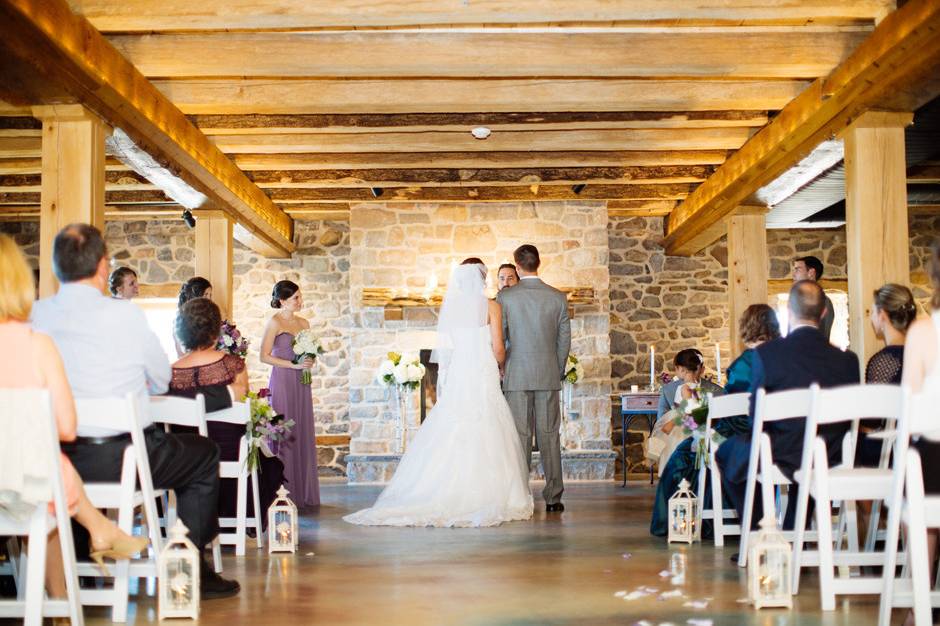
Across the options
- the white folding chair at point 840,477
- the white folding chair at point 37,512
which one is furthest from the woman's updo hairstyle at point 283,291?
the white folding chair at point 840,477

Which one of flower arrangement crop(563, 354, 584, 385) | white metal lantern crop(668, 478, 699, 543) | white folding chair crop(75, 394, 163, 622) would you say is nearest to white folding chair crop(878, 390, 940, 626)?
white metal lantern crop(668, 478, 699, 543)

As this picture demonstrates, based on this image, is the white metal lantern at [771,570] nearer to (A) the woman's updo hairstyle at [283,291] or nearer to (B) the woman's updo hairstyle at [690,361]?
(B) the woman's updo hairstyle at [690,361]

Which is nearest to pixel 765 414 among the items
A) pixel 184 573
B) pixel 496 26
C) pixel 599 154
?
pixel 184 573

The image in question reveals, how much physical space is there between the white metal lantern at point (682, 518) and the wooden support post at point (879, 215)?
1266 millimetres

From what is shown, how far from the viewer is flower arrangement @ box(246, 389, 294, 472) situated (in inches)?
207

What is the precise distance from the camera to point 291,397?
7.52 metres

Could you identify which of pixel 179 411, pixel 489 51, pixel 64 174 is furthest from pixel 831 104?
pixel 64 174

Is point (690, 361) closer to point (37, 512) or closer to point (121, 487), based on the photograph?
point (121, 487)

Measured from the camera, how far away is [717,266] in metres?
11.8

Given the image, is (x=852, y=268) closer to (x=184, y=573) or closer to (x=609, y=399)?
(x=184, y=573)

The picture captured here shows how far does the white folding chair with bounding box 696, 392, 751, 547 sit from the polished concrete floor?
12 centimetres

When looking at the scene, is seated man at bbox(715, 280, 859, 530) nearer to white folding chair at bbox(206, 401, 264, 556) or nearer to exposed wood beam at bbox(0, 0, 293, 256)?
white folding chair at bbox(206, 401, 264, 556)

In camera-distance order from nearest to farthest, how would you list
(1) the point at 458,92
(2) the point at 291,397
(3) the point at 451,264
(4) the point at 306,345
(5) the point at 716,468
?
(5) the point at 716,468
(1) the point at 458,92
(4) the point at 306,345
(2) the point at 291,397
(3) the point at 451,264

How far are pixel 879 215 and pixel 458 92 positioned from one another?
2755 millimetres
